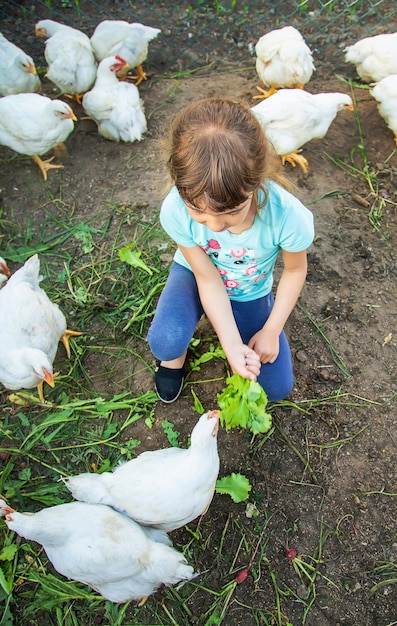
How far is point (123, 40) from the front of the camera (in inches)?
142

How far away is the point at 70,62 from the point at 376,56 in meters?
2.12

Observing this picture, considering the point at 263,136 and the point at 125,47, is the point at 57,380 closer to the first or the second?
the point at 263,136

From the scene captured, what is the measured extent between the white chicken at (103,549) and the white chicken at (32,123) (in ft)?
A: 7.56

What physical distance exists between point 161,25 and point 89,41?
822 mm

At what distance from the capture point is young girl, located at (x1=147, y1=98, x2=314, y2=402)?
1485 mm

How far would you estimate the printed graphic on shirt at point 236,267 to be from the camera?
2.05 metres

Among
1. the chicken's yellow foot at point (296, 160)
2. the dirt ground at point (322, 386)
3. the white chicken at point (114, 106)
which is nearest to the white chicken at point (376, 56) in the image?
the dirt ground at point (322, 386)

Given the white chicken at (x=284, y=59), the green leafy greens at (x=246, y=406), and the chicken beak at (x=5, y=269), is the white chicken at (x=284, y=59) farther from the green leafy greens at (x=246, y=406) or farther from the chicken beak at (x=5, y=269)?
the green leafy greens at (x=246, y=406)

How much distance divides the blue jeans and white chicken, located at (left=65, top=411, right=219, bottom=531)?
1.36 ft

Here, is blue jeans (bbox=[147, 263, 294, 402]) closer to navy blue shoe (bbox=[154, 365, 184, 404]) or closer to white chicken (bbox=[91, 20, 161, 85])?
navy blue shoe (bbox=[154, 365, 184, 404])

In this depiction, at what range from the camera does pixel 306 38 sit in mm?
4086

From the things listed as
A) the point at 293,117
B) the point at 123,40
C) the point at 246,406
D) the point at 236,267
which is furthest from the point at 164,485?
the point at 123,40

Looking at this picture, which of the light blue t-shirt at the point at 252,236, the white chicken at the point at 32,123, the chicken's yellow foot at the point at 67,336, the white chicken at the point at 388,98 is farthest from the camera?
the white chicken at the point at 388,98

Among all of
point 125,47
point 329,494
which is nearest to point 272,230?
point 329,494
